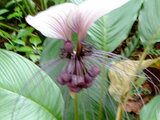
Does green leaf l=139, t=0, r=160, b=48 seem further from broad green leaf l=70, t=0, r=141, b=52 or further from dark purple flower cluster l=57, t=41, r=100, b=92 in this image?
dark purple flower cluster l=57, t=41, r=100, b=92

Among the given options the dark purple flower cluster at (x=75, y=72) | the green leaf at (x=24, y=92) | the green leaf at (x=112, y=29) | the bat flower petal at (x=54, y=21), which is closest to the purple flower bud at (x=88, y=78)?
the dark purple flower cluster at (x=75, y=72)

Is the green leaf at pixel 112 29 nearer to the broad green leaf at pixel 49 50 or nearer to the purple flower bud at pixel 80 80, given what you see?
the broad green leaf at pixel 49 50

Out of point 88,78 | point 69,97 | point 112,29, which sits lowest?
point 69,97

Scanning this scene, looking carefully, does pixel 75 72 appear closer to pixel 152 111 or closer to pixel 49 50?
pixel 152 111

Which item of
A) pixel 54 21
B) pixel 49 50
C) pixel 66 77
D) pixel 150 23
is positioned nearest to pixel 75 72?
pixel 66 77

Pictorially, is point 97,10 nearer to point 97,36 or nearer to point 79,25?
point 79,25

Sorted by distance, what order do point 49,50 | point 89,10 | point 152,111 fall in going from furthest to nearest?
point 49,50 < point 152,111 < point 89,10

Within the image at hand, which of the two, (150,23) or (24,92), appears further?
(150,23)
